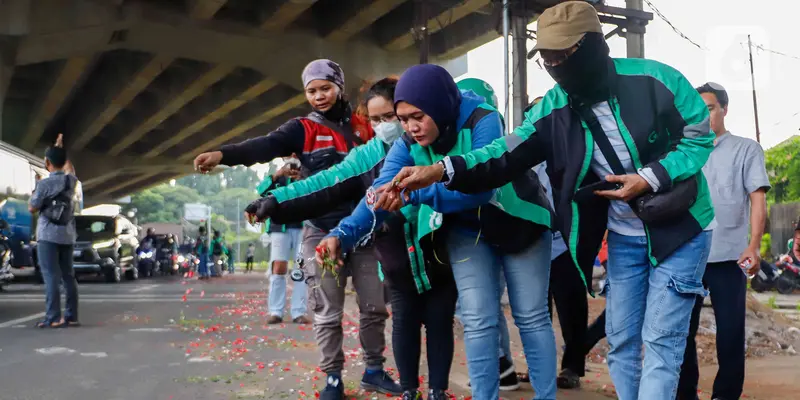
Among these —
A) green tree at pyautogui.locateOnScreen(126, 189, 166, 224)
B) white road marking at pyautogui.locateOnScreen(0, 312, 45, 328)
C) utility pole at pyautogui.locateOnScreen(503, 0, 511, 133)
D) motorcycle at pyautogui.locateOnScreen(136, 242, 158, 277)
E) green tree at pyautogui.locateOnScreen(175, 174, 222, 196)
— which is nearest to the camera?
white road marking at pyautogui.locateOnScreen(0, 312, 45, 328)

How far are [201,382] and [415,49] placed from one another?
17604 millimetres

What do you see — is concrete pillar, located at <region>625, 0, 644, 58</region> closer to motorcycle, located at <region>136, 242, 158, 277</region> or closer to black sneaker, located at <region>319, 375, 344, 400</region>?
black sneaker, located at <region>319, 375, 344, 400</region>

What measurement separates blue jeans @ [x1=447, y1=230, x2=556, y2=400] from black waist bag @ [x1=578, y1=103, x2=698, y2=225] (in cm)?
69

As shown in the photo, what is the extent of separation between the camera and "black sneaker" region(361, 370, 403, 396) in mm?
5008

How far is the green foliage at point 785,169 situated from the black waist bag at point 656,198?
29.3 meters

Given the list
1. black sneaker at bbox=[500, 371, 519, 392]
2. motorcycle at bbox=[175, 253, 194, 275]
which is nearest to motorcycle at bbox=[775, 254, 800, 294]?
black sneaker at bbox=[500, 371, 519, 392]

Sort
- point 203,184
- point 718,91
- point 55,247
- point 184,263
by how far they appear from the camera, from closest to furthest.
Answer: point 718,91 < point 55,247 < point 184,263 < point 203,184

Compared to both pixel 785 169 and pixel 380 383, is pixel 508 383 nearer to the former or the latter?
pixel 380 383

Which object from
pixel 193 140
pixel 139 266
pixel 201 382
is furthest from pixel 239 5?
pixel 193 140

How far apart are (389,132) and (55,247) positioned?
6321 millimetres

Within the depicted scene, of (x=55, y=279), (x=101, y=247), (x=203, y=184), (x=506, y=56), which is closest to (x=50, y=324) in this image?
(x=55, y=279)

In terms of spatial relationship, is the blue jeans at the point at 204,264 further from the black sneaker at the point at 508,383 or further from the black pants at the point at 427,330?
the black pants at the point at 427,330

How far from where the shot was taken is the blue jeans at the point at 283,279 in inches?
375

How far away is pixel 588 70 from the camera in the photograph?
10.9 feet
